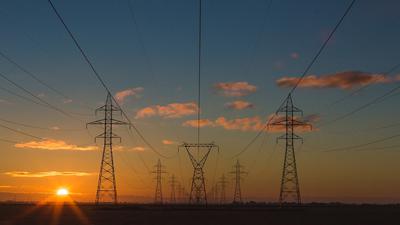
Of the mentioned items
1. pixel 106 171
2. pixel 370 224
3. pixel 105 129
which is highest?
pixel 105 129

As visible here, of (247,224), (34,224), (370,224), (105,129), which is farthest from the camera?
(105,129)

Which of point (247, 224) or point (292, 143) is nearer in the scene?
point (247, 224)

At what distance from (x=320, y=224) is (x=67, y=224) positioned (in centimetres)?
2107

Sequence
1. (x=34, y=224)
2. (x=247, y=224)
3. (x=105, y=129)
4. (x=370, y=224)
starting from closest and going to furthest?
(x=34, y=224) → (x=247, y=224) → (x=370, y=224) → (x=105, y=129)

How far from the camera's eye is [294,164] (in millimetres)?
80438

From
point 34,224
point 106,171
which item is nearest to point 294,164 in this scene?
point 106,171

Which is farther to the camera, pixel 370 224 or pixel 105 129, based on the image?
pixel 105 129

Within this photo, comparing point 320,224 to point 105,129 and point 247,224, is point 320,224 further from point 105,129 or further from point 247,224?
point 105,129

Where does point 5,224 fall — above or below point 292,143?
below

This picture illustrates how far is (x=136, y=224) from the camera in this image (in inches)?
1877

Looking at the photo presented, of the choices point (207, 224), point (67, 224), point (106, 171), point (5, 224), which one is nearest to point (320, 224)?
point (207, 224)

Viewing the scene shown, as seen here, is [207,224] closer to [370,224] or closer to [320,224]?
[320,224]

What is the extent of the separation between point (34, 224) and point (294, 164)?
139 ft

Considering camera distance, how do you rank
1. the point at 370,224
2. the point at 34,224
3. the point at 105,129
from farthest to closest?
1. the point at 105,129
2. the point at 370,224
3. the point at 34,224
